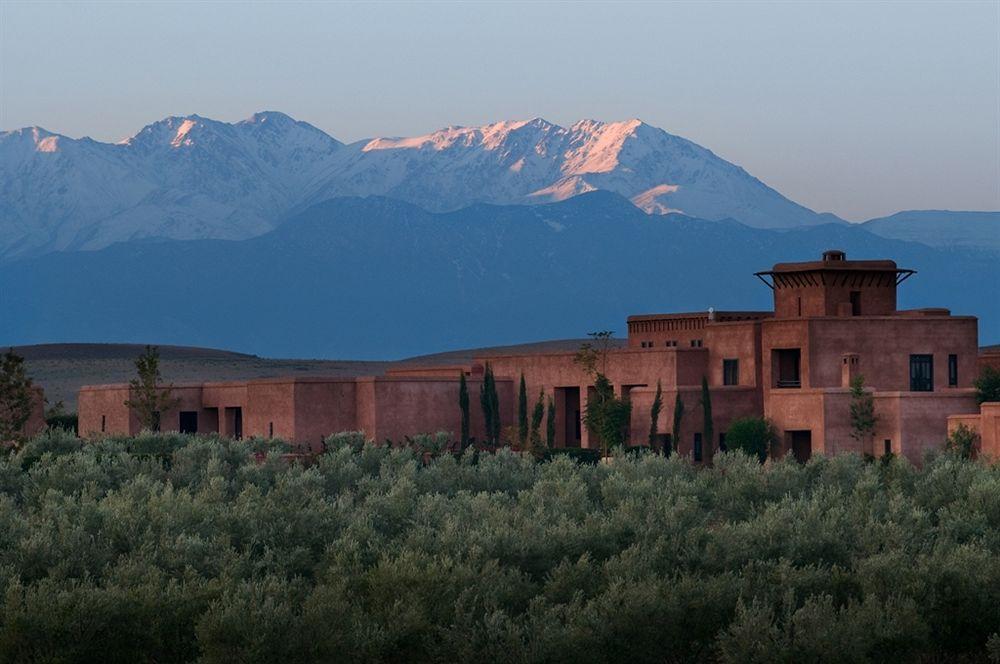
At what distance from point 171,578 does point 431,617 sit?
416cm

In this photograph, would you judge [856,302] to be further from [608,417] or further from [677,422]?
[608,417]

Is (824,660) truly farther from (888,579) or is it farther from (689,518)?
(689,518)

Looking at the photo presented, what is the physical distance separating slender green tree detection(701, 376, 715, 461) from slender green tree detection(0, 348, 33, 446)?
2374 cm

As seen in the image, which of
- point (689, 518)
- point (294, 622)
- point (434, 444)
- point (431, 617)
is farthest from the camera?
point (434, 444)

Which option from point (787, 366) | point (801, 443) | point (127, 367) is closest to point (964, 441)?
point (801, 443)

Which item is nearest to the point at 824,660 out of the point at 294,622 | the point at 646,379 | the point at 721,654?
the point at 721,654

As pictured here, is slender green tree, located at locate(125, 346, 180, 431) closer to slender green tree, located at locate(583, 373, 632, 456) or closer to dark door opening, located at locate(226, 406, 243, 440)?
dark door opening, located at locate(226, 406, 243, 440)

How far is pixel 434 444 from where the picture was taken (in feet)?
198

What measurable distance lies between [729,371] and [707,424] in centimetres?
370

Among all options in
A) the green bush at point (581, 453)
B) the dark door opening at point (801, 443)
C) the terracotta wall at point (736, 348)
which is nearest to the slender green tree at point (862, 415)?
the dark door opening at point (801, 443)

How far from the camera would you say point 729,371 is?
66.0m

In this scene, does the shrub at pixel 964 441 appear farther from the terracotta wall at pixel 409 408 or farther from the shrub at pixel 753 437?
the terracotta wall at pixel 409 408

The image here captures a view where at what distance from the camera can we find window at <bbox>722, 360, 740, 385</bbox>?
65.9 metres

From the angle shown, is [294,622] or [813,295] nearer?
[294,622]
